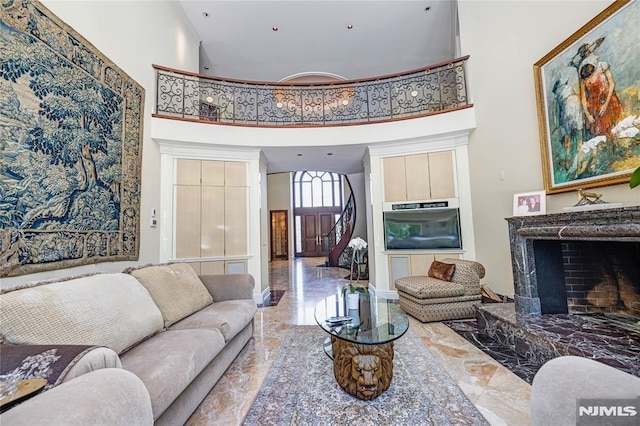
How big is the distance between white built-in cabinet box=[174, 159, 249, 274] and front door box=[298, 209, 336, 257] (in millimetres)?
8666

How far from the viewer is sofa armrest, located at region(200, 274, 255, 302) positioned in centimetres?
304

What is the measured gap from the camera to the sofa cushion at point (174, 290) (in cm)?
234

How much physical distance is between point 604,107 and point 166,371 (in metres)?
3.89

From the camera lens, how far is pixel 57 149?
238 cm

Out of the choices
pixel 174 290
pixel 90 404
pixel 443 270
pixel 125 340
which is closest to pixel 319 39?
pixel 443 270

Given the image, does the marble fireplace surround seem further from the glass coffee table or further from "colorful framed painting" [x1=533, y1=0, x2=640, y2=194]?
the glass coffee table

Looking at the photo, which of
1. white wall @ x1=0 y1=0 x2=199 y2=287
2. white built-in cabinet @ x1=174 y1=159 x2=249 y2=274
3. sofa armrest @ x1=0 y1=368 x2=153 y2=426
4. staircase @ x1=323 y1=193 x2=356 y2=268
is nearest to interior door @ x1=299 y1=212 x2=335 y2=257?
staircase @ x1=323 y1=193 x2=356 y2=268

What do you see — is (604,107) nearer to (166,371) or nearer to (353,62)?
(166,371)

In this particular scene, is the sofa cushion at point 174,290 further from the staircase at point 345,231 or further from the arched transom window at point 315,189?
the arched transom window at point 315,189

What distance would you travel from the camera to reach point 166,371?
1499 mm

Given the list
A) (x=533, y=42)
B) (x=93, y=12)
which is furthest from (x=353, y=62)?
(x=93, y=12)

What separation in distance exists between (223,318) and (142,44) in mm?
4036

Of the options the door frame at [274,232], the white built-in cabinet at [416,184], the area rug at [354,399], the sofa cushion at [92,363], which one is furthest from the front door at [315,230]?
the sofa cushion at [92,363]

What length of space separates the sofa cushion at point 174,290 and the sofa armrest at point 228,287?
116 millimetres
